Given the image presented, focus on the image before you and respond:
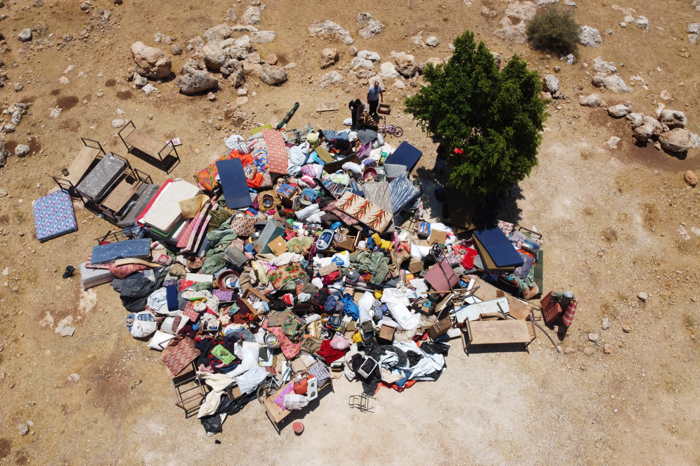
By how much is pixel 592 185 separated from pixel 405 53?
9734 millimetres

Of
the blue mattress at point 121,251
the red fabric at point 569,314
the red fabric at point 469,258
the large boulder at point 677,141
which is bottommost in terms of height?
the red fabric at point 569,314

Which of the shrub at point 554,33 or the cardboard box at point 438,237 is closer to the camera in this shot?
the cardboard box at point 438,237

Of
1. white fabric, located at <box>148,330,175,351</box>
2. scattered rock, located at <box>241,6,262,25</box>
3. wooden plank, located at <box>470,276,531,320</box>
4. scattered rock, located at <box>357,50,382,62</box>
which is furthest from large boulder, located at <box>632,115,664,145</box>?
white fabric, located at <box>148,330,175,351</box>

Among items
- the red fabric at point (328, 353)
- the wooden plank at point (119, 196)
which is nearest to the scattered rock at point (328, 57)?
the wooden plank at point (119, 196)

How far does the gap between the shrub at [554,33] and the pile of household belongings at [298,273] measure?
952 centimetres

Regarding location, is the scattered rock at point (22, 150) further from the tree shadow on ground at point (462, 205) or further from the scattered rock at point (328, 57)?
the tree shadow on ground at point (462, 205)

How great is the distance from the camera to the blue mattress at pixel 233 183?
13781 mm

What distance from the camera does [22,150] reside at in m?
15.1

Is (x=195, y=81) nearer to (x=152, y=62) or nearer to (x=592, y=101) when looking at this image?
(x=152, y=62)

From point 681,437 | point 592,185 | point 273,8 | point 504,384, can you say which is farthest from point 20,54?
point 681,437

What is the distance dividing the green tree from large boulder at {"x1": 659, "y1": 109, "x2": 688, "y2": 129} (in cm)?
822

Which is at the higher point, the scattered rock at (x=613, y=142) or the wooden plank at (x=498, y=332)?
the scattered rock at (x=613, y=142)

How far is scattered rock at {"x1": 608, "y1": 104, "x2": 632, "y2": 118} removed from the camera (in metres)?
16.3

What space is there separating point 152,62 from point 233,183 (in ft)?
24.5
